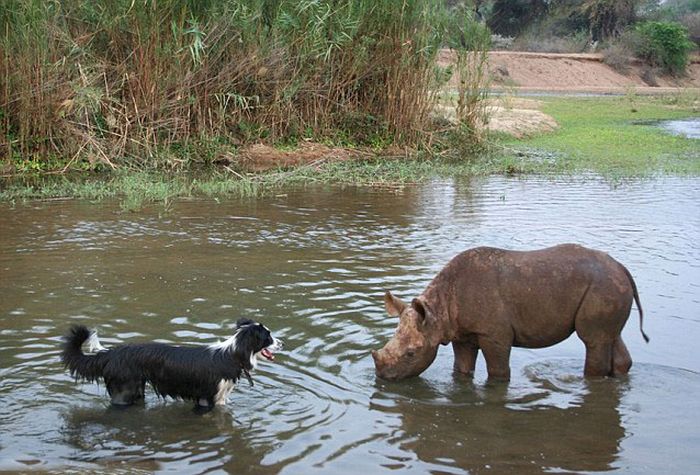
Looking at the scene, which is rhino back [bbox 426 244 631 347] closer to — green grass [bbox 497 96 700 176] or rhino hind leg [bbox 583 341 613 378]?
rhino hind leg [bbox 583 341 613 378]

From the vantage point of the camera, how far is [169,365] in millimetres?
6223

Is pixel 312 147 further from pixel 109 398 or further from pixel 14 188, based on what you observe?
pixel 109 398

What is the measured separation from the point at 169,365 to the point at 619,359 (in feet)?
10.7

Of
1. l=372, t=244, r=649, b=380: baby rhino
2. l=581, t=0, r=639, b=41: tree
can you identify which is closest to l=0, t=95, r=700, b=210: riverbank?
l=372, t=244, r=649, b=380: baby rhino

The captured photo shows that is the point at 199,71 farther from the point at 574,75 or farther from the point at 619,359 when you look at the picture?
the point at 574,75

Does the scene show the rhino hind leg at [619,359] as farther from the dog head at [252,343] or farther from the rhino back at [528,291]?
the dog head at [252,343]

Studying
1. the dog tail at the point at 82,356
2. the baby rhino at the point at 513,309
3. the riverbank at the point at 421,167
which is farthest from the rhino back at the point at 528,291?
the riverbank at the point at 421,167

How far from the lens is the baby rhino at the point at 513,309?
6898mm

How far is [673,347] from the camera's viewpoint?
25.8ft

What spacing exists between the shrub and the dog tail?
4897 centimetres

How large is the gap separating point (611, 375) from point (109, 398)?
11.8 ft

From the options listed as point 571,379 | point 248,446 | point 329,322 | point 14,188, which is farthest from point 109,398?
point 14,188

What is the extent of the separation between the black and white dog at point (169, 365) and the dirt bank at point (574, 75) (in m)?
37.3

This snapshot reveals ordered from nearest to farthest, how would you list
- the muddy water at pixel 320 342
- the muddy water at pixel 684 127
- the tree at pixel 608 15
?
the muddy water at pixel 320 342, the muddy water at pixel 684 127, the tree at pixel 608 15
